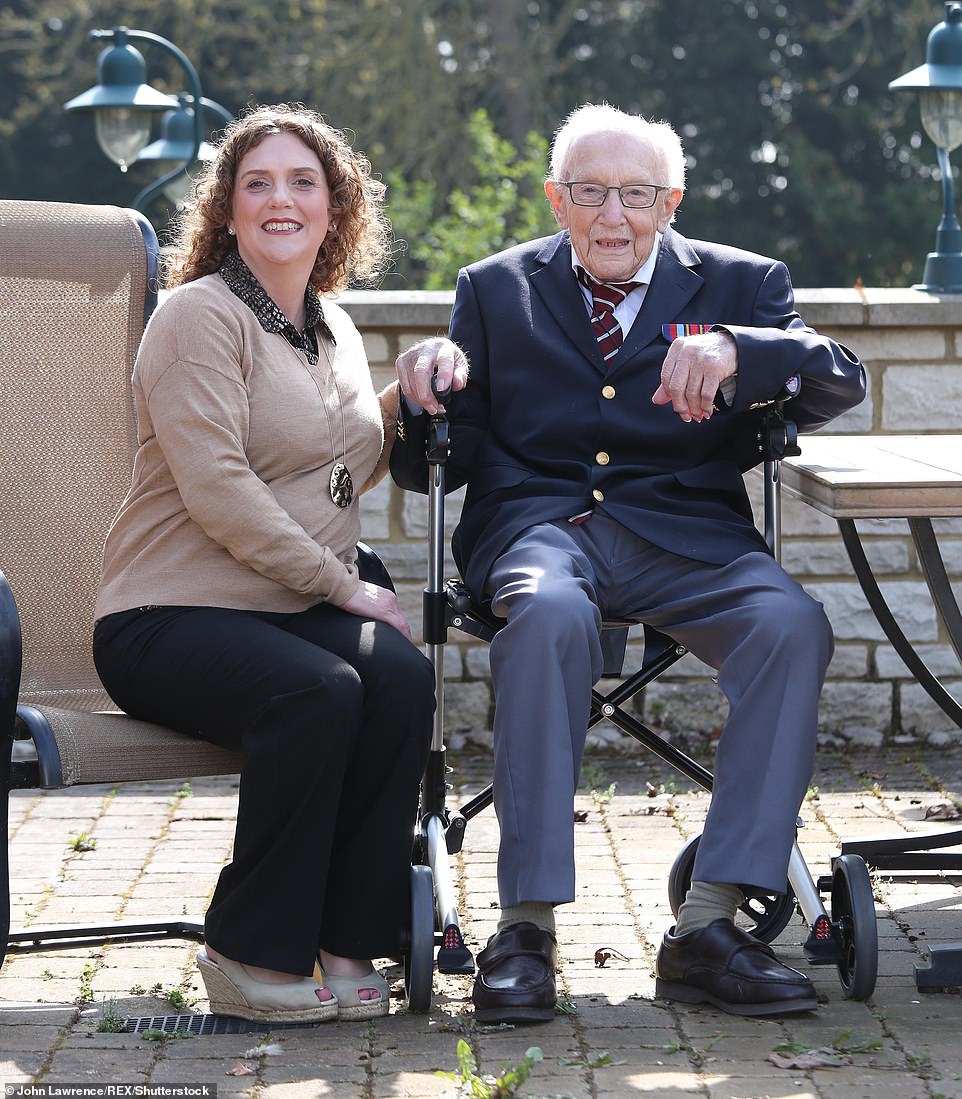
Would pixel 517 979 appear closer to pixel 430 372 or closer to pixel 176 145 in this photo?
pixel 430 372

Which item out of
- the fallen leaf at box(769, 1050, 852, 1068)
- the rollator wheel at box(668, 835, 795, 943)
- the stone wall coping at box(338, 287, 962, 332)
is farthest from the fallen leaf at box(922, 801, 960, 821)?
the fallen leaf at box(769, 1050, 852, 1068)

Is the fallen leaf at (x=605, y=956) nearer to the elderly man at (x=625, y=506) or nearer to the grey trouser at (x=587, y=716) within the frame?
the elderly man at (x=625, y=506)

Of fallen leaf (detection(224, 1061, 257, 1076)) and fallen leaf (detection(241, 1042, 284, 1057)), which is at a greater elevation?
fallen leaf (detection(224, 1061, 257, 1076))

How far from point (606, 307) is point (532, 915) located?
130cm

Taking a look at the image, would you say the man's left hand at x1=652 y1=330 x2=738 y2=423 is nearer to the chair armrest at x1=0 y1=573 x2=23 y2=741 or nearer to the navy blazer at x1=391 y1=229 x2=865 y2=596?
the navy blazer at x1=391 y1=229 x2=865 y2=596

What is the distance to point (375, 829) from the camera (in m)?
2.95

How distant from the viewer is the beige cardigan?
296 cm

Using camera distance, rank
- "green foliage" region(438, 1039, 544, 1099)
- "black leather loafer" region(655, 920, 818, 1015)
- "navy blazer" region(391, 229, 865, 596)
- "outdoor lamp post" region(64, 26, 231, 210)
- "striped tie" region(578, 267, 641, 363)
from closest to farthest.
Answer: "green foliage" region(438, 1039, 544, 1099) → "black leather loafer" region(655, 920, 818, 1015) → "navy blazer" region(391, 229, 865, 596) → "striped tie" region(578, 267, 641, 363) → "outdoor lamp post" region(64, 26, 231, 210)

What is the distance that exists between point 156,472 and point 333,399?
13.9 inches

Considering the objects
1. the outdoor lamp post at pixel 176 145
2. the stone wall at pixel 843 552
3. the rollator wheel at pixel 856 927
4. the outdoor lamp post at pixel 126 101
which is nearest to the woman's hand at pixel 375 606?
the rollator wheel at pixel 856 927

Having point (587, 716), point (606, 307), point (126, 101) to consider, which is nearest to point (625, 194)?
point (606, 307)

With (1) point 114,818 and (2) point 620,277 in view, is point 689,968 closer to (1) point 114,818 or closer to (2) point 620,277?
(2) point 620,277

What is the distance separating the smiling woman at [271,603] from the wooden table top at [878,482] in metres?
0.76

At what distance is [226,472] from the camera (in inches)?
116
